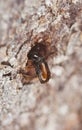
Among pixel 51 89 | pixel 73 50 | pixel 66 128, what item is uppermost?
pixel 73 50

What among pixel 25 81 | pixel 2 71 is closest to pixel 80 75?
pixel 25 81

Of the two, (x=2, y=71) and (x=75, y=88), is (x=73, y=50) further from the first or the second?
(x=2, y=71)

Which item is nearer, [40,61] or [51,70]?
[51,70]

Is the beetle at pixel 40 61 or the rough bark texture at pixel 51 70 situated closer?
the rough bark texture at pixel 51 70

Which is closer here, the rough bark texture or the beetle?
the rough bark texture
